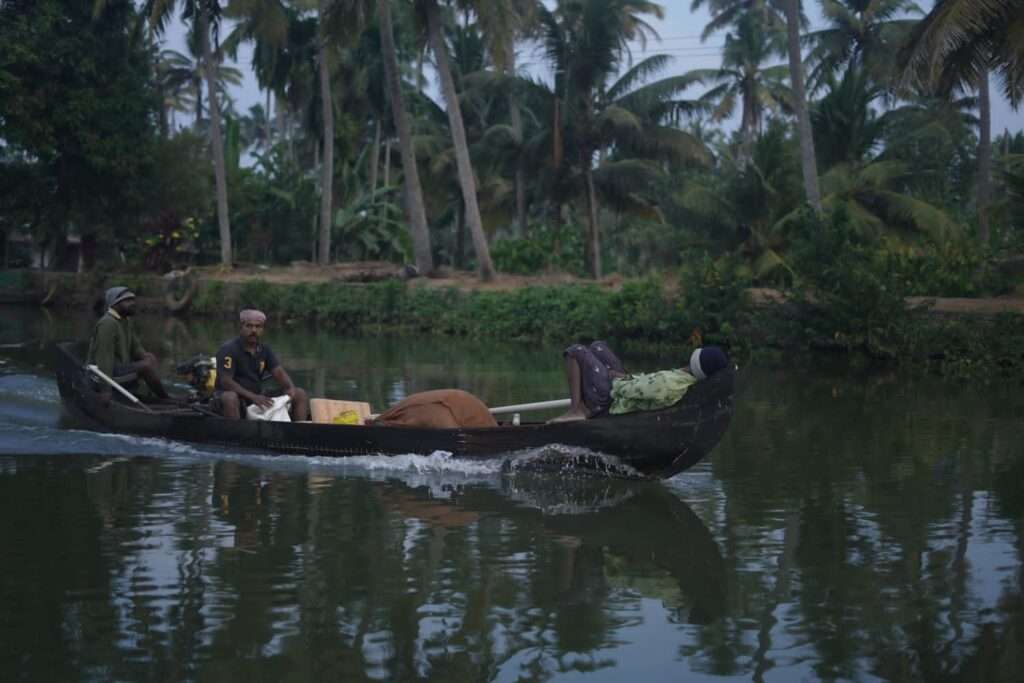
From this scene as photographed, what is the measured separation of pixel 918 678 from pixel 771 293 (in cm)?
Answer: 1796

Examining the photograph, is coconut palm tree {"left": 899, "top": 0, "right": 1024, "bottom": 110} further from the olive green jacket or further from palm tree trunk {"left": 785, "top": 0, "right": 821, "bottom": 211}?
the olive green jacket

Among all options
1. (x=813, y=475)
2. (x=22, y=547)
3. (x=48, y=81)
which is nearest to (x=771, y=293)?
(x=813, y=475)

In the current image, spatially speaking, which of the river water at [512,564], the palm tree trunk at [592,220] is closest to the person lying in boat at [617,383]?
the river water at [512,564]

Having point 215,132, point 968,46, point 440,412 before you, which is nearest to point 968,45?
point 968,46

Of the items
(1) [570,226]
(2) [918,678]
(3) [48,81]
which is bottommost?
(2) [918,678]

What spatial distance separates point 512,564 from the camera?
7.74m

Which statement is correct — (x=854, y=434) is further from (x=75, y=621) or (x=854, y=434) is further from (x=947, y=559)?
(x=75, y=621)

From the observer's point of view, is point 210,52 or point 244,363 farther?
point 210,52

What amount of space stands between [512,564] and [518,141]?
26.4m

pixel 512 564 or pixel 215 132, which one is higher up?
pixel 215 132

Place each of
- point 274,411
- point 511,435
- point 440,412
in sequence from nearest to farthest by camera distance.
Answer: point 511,435 → point 440,412 → point 274,411

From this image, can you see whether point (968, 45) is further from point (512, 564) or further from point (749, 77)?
point (749, 77)

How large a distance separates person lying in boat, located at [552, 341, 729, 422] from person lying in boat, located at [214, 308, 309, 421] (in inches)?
117

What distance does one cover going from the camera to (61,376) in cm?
1342
